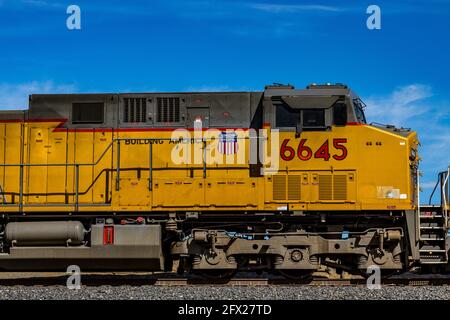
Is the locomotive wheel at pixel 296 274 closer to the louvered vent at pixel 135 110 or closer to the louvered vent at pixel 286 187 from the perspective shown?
the louvered vent at pixel 286 187

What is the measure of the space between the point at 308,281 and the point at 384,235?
1.69 meters

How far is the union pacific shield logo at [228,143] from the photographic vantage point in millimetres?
12414

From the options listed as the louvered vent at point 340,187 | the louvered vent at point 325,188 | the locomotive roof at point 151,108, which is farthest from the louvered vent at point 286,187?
the locomotive roof at point 151,108

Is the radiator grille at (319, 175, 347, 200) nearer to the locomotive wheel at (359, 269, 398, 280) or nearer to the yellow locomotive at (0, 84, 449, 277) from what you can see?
the yellow locomotive at (0, 84, 449, 277)

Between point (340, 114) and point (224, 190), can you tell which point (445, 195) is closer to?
point (340, 114)

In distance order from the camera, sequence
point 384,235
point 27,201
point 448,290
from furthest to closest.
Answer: point 27,201 < point 384,235 < point 448,290

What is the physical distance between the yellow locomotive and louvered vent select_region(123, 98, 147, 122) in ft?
0.07

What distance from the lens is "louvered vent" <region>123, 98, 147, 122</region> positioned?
42.1 ft

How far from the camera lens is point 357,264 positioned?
1205cm

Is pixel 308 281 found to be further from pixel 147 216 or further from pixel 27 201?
pixel 27 201

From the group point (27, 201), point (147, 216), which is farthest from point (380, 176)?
point (27, 201)

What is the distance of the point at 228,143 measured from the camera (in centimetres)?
1246

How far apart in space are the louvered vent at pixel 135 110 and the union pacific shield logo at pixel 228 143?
1.68 meters

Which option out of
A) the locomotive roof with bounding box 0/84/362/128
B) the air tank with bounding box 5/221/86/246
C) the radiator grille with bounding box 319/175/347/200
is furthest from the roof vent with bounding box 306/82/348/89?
the air tank with bounding box 5/221/86/246
